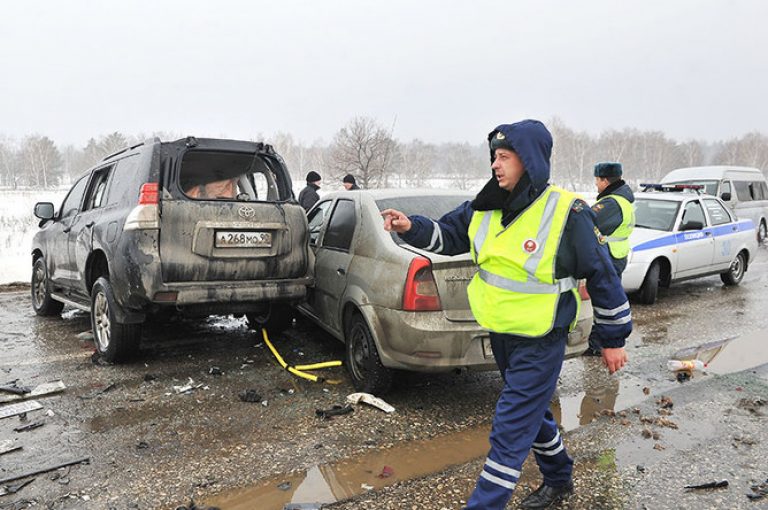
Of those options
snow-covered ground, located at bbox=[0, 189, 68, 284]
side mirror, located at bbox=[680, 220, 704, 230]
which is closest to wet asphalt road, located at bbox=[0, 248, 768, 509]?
side mirror, located at bbox=[680, 220, 704, 230]

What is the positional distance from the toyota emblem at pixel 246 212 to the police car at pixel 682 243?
564cm

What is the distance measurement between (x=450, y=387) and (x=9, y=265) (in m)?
11.2

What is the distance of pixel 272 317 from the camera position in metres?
5.98

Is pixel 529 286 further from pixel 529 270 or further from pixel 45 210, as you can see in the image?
pixel 45 210

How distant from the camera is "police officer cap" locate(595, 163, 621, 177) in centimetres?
536

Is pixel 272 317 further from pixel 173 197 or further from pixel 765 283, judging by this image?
pixel 765 283

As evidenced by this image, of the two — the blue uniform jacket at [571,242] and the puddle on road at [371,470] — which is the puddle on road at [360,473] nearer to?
the puddle on road at [371,470]

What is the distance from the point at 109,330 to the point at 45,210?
2.48 metres

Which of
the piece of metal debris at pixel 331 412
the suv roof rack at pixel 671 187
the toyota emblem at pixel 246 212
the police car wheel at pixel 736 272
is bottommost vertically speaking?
the police car wheel at pixel 736 272

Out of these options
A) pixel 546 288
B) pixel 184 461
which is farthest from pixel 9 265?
pixel 546 288

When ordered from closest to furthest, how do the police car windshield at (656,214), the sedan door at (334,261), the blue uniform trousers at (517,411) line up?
the blue uniform trousers at (517,411) → the sedan door at (334,261) → the police car windshield at (656,214)

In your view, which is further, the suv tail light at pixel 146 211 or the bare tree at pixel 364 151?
the bare tree at pixel 364 151

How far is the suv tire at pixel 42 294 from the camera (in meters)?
6.96

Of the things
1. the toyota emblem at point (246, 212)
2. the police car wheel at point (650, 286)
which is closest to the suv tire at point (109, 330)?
the toyota emblem at point (246, 212)
